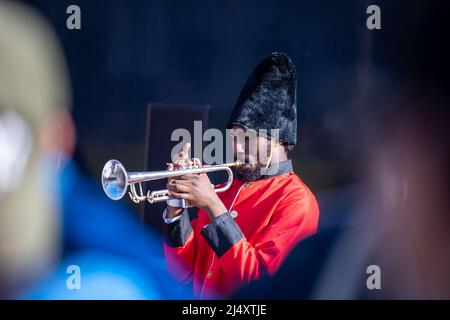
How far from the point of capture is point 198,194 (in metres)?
3.58

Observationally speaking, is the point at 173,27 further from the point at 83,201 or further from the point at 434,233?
the point at 434,233

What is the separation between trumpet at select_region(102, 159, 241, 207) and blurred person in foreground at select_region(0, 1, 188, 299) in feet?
1.22

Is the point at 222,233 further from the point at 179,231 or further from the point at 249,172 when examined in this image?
the point at 249,172

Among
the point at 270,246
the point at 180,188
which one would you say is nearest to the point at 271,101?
the point at 180,188

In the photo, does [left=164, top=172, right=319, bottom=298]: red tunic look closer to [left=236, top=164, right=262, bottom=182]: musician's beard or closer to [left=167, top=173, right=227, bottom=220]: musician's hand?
[left=236, top=164, right=262, bottom=182]: musician's beard

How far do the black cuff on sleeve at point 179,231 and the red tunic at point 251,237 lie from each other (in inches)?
1.1

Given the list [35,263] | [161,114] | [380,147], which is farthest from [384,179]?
[35,263]

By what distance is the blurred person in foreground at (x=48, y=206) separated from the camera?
421 centimetres

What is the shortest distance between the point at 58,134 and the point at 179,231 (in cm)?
121

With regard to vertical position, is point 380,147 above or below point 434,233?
above

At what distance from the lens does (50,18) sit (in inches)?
166

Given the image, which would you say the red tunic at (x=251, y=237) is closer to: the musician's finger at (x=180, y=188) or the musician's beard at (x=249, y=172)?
the musician's beard at (x=249, y=172)
